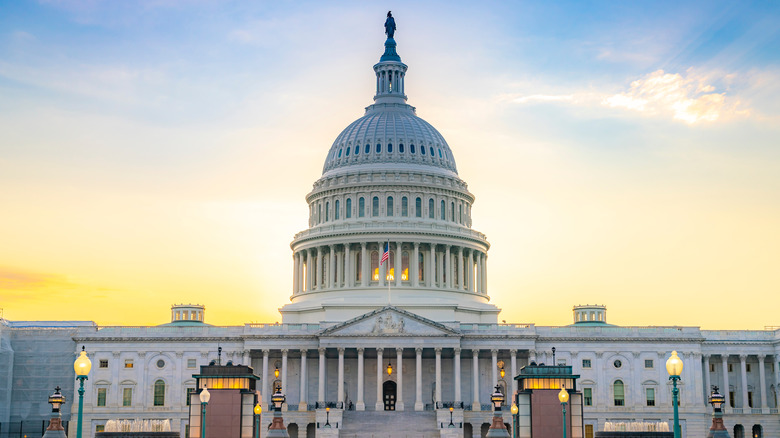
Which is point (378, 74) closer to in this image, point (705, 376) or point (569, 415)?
point (705, 376)

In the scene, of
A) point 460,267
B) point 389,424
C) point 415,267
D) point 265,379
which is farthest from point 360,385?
point 460,267

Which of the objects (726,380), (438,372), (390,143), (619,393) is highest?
(390,143)

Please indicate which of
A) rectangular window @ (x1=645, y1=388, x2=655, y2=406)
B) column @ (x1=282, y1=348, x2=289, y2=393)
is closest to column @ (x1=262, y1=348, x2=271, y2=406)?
column @ (x1=282, y1=348, x2=289, y2=393)

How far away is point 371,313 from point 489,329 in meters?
14.0

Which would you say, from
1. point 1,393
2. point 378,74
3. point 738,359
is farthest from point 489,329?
point 1,393

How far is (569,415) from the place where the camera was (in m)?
69.2

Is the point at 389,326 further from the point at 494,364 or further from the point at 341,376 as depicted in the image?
the point at 494,364

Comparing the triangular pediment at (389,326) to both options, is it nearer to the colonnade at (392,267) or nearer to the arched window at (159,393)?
the colonnade at (392,267)

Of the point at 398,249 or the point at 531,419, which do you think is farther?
the point at 398,249

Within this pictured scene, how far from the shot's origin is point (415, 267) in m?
135

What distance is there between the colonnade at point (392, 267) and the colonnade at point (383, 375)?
48.6 feet

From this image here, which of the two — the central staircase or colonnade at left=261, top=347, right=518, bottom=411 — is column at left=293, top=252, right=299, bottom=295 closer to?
colonnade at left=261, top=347, right=518, bottom=411

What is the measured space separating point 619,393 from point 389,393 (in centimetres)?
2625

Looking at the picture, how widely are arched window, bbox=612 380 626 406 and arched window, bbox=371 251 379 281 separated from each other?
106ft
